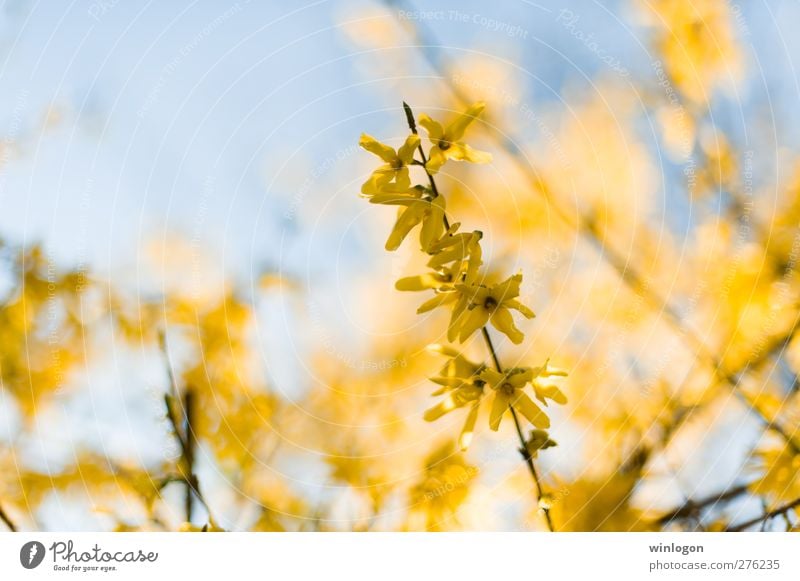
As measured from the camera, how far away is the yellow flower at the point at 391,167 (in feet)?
3.97

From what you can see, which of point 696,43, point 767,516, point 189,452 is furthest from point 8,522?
point 696,43

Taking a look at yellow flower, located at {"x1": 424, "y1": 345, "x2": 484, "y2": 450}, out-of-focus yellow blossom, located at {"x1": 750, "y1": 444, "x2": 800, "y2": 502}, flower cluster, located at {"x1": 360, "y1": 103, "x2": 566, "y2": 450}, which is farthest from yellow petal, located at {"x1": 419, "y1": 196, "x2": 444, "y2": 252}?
out-of-focus yellow blossom, located at {"x1": 750, "y1": 444, "x2": 800, "y2": 502}

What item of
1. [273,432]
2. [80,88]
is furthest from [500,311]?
[80,88]

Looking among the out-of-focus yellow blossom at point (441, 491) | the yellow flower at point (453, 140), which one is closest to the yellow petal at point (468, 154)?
the yellow flower at point (453, 140)

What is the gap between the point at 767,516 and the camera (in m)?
1.47

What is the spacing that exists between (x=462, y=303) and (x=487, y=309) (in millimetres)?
54

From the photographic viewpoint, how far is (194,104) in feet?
6.12

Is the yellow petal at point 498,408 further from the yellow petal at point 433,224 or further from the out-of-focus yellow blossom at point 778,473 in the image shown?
the out-of-focus yellow blossom at point 778,473

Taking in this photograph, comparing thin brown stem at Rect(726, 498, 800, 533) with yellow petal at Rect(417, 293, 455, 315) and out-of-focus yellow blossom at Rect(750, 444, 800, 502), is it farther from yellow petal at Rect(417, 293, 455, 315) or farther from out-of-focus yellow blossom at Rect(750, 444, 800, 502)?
yellow petal at Rect(417, 293, 455, 315)

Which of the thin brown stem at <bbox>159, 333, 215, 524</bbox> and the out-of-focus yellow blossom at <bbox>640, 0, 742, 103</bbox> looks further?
the out-of-focus yellow blossom at <bbox>640, 0, 742, 103</bbox>

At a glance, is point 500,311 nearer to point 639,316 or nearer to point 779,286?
point 639,316

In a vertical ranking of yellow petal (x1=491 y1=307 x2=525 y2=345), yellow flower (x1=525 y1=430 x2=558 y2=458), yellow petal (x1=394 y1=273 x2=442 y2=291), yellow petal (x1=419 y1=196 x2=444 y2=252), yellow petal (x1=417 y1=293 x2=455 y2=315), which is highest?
yellow petal (x1=419 y1=196 x2=444 y2=252)

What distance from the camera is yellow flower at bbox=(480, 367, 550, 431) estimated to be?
44.8 inches

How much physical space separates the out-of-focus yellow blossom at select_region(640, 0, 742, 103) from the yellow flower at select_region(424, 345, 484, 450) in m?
1.20
